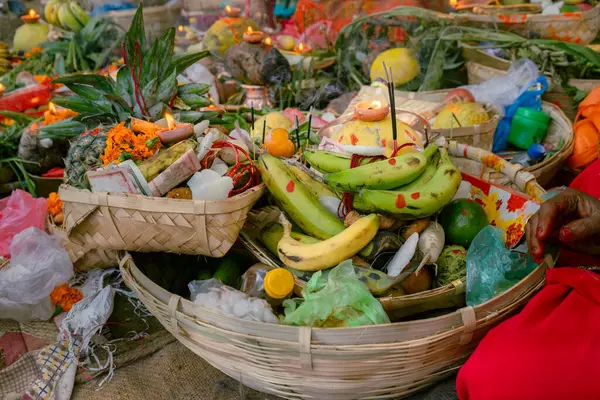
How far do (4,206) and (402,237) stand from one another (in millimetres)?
2198

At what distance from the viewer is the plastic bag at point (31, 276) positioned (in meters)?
2.03

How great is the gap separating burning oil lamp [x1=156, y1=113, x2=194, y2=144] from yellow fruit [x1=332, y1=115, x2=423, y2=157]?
0.55 metres

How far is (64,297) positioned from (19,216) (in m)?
0.57

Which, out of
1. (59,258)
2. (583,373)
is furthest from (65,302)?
(583,373)

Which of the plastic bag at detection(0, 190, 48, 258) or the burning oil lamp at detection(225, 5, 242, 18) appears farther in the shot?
the burning oil lamp at detection(225, 5, 242, 18)

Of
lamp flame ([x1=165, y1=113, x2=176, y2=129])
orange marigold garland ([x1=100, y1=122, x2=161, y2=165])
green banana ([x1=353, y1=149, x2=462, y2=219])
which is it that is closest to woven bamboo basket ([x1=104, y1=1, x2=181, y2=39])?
lamp flame ([x1=165, y1=113, x2=176, y2=129])

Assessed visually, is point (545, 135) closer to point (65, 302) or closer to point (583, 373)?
point (583, 373)

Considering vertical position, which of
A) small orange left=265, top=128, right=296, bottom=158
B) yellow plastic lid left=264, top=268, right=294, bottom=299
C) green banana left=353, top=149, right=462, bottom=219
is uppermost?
green banana left=353, top=149, right=462, bottom=219

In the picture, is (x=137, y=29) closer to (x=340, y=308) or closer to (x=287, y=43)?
(x=340, y=308)

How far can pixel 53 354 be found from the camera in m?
1.87

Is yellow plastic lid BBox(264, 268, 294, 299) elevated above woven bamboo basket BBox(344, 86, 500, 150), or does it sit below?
above

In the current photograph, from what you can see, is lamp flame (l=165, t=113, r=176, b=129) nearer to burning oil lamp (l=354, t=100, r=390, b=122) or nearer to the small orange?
the small orange

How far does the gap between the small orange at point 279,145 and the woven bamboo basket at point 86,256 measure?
788 millimetres

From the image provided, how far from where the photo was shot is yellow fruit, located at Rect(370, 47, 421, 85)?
11.4 feet
